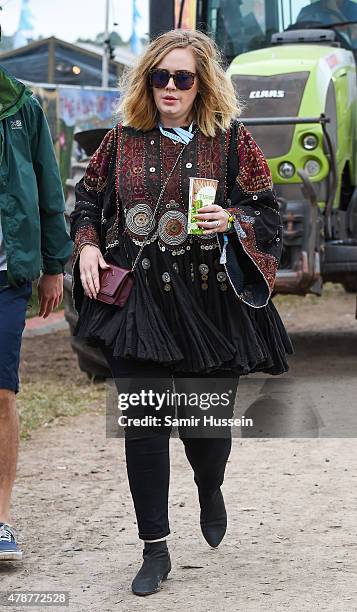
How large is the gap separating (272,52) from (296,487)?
4.85 m

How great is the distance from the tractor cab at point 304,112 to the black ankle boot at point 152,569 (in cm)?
470

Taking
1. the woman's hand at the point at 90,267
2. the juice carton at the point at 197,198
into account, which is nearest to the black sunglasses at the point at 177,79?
the juice carton at the point at 197,198

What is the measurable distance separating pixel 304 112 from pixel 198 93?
16.4 feet

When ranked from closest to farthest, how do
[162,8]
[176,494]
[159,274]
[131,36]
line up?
[159,274] < [176,494] < [162,8] < [131,36]

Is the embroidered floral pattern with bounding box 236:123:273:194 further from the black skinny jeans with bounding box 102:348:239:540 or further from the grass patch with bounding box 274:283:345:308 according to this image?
the grass patch with bounding box 274:283:345:308

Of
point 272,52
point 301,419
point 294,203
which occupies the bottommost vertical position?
point 301,419

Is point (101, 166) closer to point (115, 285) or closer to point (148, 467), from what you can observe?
point (115, 285)

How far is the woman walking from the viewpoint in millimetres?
4578

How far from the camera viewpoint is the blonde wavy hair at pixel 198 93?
4.70m

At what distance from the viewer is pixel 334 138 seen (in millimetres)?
9898

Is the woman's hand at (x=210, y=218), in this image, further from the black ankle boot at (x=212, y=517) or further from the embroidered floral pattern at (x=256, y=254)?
the black ankle boot at (x=212, y=517)

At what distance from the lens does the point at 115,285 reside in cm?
458

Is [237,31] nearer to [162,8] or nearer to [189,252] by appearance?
[162,8]

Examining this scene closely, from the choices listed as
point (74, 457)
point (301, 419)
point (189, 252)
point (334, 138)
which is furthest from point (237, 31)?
point (189, 252)
